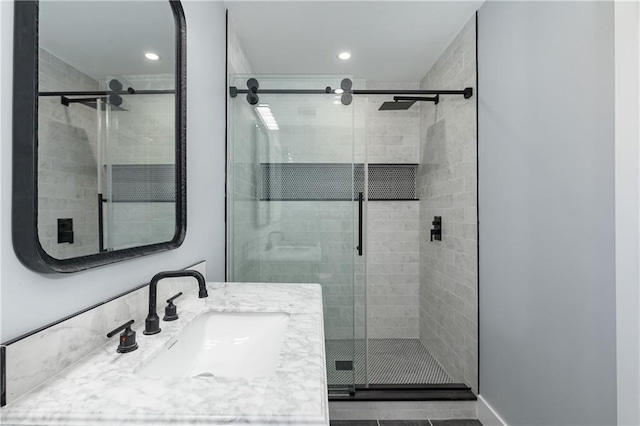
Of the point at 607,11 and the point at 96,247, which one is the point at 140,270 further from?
the point at 607,11

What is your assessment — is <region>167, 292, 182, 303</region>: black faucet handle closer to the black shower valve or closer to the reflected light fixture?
the reflected light fixture

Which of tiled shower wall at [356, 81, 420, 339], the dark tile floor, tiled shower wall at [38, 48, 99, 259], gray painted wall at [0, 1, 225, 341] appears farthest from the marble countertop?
tiled shower wall at [356, 81, 420, 339]

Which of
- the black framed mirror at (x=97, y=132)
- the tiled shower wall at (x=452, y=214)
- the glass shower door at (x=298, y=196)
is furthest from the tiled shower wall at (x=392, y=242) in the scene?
the black framed mirror at (x=97, y=132)

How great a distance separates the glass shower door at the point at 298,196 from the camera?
2.00m

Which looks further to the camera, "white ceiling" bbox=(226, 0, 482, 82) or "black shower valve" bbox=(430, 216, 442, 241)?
"black shower valve" bbox=(430, 216, 442, 241)

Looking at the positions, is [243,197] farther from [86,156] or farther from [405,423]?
[405,423]

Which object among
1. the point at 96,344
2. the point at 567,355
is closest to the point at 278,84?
the point at 96,344

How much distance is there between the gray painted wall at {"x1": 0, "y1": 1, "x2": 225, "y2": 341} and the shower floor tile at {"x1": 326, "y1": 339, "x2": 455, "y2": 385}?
907 mm

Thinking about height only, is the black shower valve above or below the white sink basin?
above

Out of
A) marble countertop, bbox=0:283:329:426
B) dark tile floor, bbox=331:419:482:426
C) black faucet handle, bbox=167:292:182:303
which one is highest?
black faucet handle, bbox=167:292:182:303

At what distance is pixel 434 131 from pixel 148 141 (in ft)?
7.67

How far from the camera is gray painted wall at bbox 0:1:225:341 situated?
0.60 metres

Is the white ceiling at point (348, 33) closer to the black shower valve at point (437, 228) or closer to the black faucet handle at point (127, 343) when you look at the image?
the black shower valve at point (437, 228)

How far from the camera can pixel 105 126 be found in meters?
0.88
